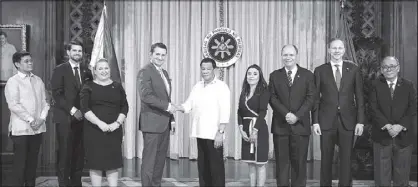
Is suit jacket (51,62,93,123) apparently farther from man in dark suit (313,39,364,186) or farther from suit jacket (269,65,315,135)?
man in dark suit (313,39,364,186)

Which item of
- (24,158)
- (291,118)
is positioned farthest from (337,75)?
(24,158)

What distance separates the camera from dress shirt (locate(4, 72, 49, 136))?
3.67m

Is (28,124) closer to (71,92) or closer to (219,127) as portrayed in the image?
(71,92)

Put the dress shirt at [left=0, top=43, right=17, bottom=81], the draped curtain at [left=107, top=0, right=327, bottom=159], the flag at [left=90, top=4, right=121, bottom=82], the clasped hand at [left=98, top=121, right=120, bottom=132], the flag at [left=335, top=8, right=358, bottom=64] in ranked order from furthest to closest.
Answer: the draped curtain at [left=107, top=0, right=327, bottom=159], the dress shirt at [left=0, top=43, right=17, bottom=81], the flag at [left=335, top=8, right=358, bottom=64], the flag at [left=90, top=4, right=121, bottom=82], the clasped hand at [left=98, top=121, right=120, bottom=132]

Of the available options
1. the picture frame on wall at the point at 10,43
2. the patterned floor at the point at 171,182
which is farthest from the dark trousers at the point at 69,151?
the picture frame on wall at the point at 10,43

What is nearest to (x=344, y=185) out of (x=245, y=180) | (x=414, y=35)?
(x=245, y=180)

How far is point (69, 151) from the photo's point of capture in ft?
12.1

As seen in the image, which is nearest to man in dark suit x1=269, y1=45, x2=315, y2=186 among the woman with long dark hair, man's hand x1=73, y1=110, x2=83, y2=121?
the woman with long dark hair

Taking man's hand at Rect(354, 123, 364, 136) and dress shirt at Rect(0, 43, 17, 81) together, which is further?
dress shirt at Rect(0, 43, 17, 81)

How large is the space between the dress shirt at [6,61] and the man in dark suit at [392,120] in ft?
15.4

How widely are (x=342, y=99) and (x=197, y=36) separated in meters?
3.22

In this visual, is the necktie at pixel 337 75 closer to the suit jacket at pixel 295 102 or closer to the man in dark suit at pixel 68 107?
the suit jacket at pixel 295 102

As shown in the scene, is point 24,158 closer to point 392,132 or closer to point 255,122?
point 255,122

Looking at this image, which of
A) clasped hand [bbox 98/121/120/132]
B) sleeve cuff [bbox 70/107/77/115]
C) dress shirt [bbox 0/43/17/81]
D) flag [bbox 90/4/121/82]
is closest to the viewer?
clasped hand [bbox 98/121/120/132]
